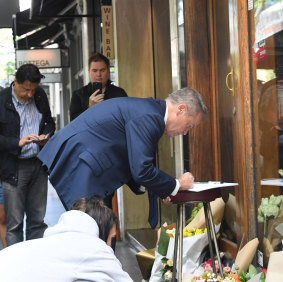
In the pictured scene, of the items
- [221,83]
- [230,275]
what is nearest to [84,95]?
[221,83]

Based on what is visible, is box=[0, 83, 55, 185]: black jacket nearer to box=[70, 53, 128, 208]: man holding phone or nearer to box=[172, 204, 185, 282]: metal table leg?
box=[70, 53, 128, 208]: man holding phone

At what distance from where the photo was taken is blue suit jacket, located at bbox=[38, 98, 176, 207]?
4.07m

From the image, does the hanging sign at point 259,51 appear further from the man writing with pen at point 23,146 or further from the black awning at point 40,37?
the black awning at point 40,37

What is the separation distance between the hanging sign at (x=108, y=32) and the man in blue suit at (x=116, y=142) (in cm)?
383

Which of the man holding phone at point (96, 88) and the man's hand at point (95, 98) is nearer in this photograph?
the man's hand at point (95, 98)

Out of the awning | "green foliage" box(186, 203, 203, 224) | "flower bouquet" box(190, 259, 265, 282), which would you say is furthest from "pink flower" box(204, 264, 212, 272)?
the awning

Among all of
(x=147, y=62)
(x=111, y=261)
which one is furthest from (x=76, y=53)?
(x=111, y=261)

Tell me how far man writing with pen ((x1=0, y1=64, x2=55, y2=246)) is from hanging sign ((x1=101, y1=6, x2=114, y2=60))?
2229mm

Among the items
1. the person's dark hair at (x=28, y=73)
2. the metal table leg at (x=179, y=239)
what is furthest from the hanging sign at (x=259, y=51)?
the person's dark hair at (x=28, y=73)

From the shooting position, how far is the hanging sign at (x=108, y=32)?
811 centimetres

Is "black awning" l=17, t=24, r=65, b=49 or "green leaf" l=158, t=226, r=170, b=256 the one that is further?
"black awning" l=17, t=24, r=65, b=49

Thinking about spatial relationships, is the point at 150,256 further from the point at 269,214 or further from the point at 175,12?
the point at 175,12

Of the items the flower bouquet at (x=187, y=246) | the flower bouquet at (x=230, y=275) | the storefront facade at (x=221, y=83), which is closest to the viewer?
the flower bouquet at (x=230, y=275)

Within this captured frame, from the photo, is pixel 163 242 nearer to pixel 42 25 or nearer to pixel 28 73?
pixel 28 73
